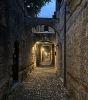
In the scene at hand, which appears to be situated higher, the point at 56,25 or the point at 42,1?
the point at 42,1

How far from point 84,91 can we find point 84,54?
0.90 meters

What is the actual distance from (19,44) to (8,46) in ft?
6.65

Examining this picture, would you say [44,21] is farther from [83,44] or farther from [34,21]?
[83,44]

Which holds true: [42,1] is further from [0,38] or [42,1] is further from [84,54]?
[84,54]

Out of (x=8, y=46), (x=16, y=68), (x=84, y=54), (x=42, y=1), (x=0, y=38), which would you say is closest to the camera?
(x=84, y=54)

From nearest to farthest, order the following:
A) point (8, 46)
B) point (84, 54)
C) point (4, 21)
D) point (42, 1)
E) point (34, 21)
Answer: point (84, 54) → point (4, 21) → point (8, 46) → point (34, 21) → point (42, 1)

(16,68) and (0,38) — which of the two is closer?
(0,38)

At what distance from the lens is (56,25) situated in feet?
30.2

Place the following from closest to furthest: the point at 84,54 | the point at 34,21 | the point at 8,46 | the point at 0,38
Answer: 1. the point at 84,54
2. the point at 0,38
3. the point at 8,46
4. the point at 34,21

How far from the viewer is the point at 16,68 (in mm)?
7273

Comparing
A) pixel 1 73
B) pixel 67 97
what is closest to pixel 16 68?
pixel 1 73

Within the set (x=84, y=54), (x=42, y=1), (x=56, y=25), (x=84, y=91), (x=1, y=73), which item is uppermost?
(x=42, y=1)

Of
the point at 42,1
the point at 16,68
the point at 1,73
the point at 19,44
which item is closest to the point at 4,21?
the point at 1,73

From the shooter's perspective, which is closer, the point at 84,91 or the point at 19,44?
the point at 84,91
